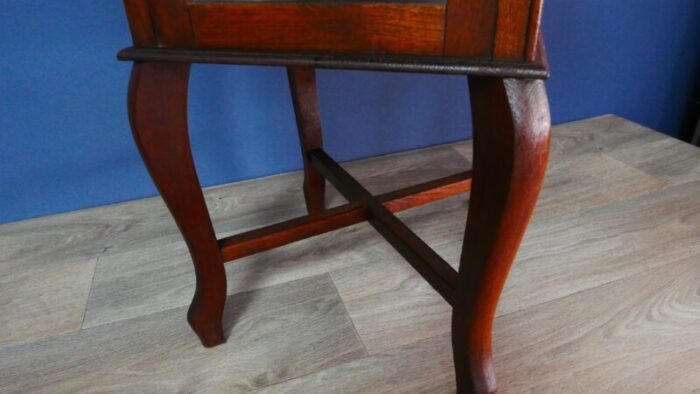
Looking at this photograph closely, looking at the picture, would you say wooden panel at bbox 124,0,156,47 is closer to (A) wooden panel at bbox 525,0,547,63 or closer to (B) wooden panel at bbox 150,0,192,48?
(B) wooden panel at bbox 150,0,192,48

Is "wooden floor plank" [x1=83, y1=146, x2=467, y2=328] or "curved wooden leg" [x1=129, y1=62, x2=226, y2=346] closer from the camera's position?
"curved wooden leg" [x1=129, y1=62, x2=226, y2=346]

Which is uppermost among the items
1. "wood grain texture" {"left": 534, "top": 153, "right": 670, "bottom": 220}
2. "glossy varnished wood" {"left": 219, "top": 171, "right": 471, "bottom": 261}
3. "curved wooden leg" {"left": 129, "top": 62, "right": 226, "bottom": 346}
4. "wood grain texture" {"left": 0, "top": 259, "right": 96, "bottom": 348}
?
"curved wooden leg" {"left": 129, "top": 62, "right": 226, "bottom": 346}

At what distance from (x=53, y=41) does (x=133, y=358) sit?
582 millimetres

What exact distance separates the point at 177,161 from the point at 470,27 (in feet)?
1.06

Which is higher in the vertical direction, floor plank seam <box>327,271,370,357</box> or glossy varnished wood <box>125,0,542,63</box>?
glossy varnished wood <box>125,0,542,63</box>

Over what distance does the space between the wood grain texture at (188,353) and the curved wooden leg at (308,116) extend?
0.25m

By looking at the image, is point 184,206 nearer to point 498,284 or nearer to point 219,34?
point 219,34

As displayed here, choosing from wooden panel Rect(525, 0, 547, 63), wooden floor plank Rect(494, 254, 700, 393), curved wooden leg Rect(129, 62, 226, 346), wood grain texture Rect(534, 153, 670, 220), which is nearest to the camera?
wooden panel Rect(525, 0, 547, 63)

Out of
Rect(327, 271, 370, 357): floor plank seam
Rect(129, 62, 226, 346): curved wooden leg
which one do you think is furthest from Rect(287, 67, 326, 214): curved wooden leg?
Rect(129, 62, 226, 346): curved wooden leg

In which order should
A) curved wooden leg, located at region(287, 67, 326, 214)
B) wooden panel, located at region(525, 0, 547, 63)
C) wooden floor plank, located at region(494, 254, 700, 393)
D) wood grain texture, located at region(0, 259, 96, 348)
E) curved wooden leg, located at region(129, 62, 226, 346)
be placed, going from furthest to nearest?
1. curved wooden leg, located at region(287, 67, 326, 214)
2. wood grain texture, located at region(0, 259, 96, 348)
3. wooden floor plank, located at region(494, 254, 700, 393)
4. curved wooden leg, located at region(129, 62, 226, 346)
5. wooden panel, located at region(525, 0, 547, 63)

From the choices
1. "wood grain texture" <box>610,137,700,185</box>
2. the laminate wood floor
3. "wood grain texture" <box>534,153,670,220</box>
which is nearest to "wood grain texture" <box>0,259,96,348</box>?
the laminate wood floor

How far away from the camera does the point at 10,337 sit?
67 centimetres

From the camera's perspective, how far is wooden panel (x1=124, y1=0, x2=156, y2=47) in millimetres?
380

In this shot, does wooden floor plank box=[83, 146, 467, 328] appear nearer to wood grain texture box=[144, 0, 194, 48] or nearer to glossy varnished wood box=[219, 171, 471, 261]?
glossy varnished wood box=[219, 171, 471, 261]
